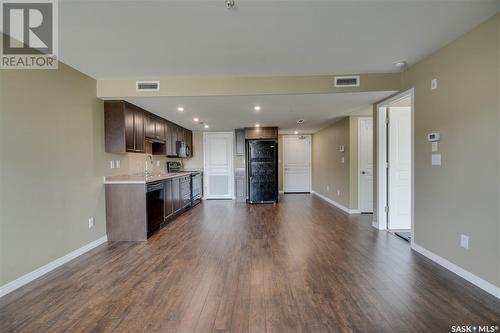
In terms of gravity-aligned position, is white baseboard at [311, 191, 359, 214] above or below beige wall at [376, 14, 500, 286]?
below

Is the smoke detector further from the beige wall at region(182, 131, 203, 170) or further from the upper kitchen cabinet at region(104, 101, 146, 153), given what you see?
the beige wall at region(182, 131, 203, 170)

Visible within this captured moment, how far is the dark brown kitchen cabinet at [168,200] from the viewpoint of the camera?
14.6 feet

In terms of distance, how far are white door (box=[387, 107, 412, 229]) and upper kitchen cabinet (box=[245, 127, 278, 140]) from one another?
3208 millimetres

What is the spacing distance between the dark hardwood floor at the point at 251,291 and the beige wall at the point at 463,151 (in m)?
0.35

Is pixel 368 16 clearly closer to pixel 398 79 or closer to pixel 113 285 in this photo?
pixel 398 79

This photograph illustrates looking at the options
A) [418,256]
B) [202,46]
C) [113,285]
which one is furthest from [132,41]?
[418,256]

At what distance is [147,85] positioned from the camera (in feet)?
11.4

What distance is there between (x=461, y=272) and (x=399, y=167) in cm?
200

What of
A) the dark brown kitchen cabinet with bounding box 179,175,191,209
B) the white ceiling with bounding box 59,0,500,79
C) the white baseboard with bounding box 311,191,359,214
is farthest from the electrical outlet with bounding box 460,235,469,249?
the dark brown kitchen cabinet with bounding box 179,175,191,209

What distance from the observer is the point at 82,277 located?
2.46m

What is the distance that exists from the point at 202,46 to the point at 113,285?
274 cm

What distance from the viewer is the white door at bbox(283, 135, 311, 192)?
834 centimetres

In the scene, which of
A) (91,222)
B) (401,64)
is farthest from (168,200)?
(401,64)

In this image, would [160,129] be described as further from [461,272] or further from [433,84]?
[461,272]
